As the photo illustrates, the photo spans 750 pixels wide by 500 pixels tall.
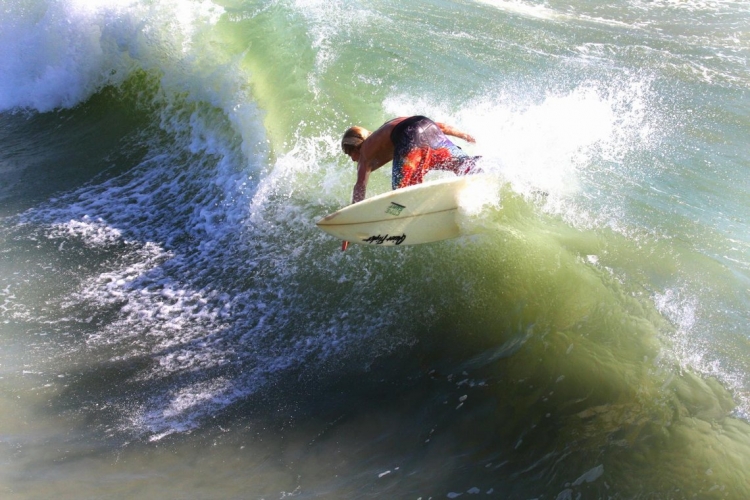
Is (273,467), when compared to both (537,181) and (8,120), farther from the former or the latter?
(8,120)

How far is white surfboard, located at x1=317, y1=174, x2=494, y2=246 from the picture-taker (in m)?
4.83

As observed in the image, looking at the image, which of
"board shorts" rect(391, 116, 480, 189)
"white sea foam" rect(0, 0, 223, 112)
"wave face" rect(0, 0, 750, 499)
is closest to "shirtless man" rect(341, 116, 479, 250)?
"board shorts" rect(391, 116, 480, 189)

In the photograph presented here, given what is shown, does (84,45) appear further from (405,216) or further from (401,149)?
(405,216)

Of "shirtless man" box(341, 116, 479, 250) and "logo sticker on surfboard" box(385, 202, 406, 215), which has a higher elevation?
"shirtless man" box(341, 116, 479, 250)

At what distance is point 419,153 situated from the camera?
5219 millimetres

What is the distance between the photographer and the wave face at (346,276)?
3787mm

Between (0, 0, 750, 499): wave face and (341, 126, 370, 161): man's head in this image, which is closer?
(0, 0, 750, 499): wave face

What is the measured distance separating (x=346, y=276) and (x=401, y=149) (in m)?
1.24

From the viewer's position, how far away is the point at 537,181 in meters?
6.20
